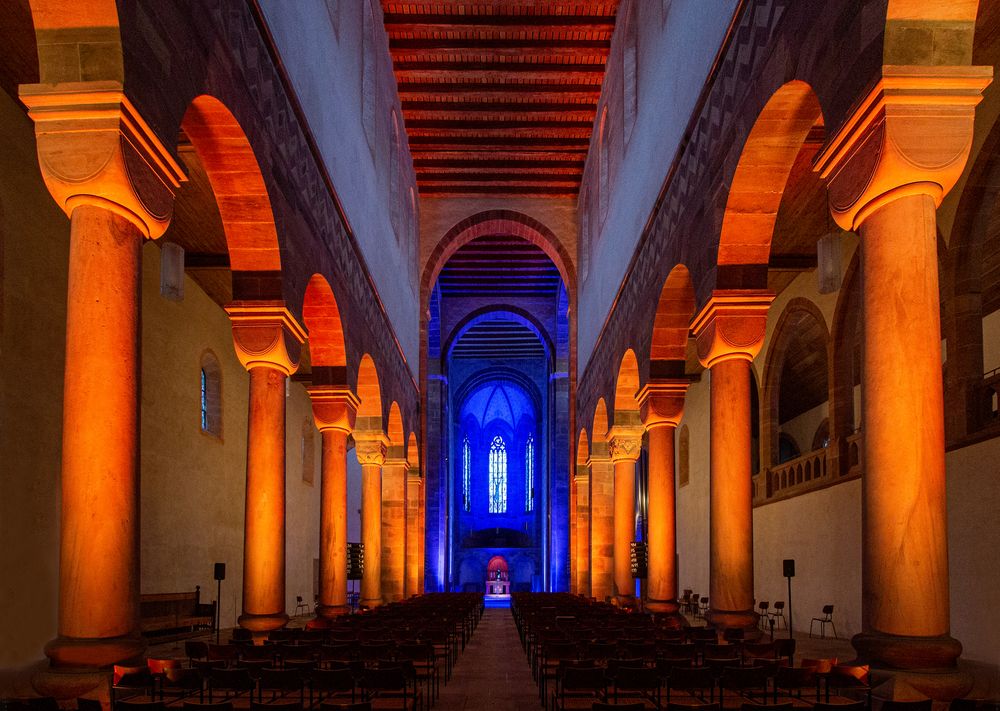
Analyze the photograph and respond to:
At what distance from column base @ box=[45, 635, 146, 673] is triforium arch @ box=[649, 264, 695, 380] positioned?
969 centimetres

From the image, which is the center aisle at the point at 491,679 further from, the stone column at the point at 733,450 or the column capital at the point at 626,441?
the column capital at the point at 626,441

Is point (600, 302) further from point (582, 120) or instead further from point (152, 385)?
point (152, 385)

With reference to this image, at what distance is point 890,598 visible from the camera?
690 centimetres

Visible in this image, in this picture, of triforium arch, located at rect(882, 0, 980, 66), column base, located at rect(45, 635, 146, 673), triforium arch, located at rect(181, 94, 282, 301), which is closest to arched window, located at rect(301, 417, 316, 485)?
triforium arch, located at rect(181, 94, 282, 301)

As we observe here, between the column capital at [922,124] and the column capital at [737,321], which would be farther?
the column capital at [737,321]

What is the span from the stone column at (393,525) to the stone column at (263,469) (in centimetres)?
1593

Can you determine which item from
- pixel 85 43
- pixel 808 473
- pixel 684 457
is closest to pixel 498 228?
pixel 684 457

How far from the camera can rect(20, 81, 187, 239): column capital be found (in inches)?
286

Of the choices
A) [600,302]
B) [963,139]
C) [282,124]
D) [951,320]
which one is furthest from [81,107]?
[600,302]

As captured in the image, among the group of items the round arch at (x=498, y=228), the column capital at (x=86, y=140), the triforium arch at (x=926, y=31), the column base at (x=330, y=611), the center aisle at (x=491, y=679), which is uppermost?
the round arch at (x=498, y=228)

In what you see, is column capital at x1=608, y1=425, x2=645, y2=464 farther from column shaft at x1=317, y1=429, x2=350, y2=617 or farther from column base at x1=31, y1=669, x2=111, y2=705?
column base at x1=31, y1=669, x2=111, y2=705

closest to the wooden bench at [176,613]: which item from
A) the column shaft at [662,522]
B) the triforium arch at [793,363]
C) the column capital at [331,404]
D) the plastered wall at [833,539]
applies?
the column capital at [331,404]

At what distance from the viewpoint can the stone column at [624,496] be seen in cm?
2223

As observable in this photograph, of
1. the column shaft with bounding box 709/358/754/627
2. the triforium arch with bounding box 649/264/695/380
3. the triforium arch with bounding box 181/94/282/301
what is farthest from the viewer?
the triforium arch with bounding box 649/264/695/380
